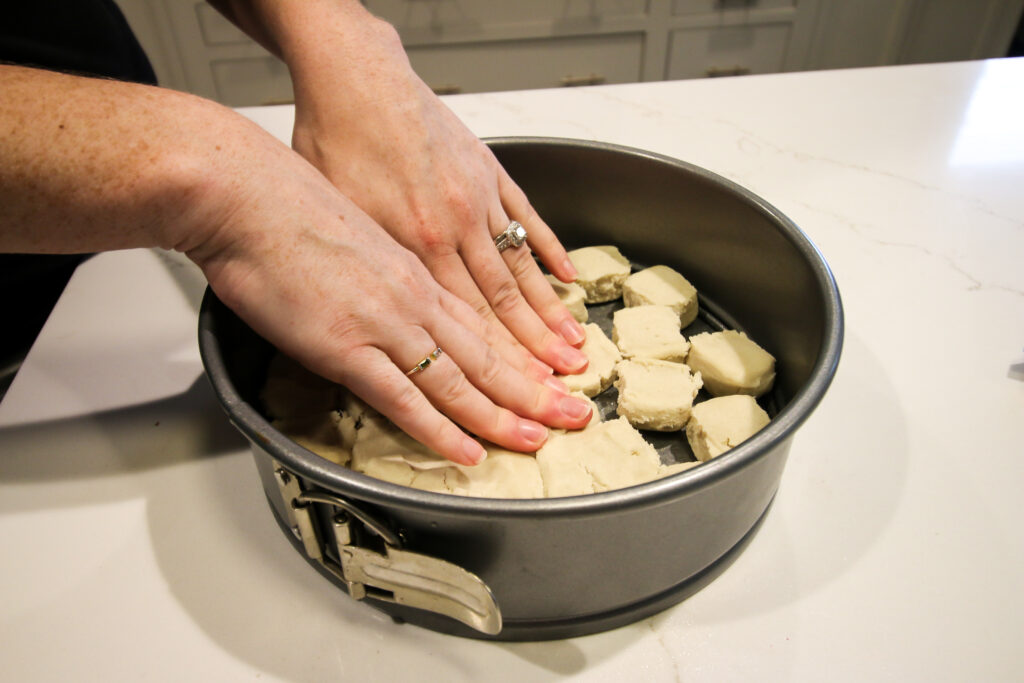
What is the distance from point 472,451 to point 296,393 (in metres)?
0.29

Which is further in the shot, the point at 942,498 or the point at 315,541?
the point at 942,498

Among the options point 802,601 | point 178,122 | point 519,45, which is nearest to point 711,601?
point 802,601

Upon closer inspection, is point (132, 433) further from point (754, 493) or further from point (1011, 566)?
point (1011, 566)

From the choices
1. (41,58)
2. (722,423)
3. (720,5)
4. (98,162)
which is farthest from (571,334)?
(720,5)

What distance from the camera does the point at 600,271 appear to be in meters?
1.14

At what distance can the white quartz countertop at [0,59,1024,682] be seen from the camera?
0.71 metres

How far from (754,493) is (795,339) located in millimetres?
347

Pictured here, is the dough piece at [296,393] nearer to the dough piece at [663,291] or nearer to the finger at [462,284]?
the finger at [462,284]

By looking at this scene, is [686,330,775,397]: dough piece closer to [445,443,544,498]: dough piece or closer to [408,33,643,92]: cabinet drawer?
[445,443,544,498]: dough piece

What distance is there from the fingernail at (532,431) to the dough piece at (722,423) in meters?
0.21

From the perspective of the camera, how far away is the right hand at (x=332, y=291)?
69 cm

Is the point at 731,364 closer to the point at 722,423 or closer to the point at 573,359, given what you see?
the point at 722,423

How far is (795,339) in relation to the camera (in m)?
0.98

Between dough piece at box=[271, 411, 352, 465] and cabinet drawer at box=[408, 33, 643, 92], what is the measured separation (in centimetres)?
213
